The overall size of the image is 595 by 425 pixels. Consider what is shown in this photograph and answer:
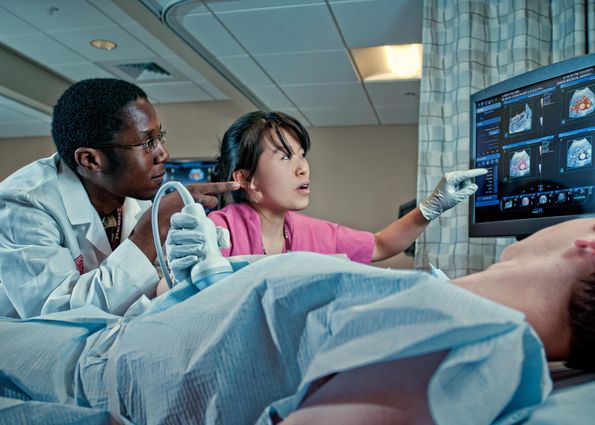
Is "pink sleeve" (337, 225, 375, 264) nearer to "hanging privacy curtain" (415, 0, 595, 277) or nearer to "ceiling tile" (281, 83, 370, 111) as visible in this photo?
"hanging privacy curtain" (415, 0, 595, 277)

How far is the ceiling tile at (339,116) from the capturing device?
5.65 meters

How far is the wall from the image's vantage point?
5.97 meters

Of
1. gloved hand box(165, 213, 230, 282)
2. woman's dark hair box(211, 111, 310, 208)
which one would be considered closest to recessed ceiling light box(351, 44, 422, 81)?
woman's dark hair box(211, 111, 310, 208)

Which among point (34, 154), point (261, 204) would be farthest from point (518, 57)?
point (34, 154)

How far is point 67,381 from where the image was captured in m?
0.75

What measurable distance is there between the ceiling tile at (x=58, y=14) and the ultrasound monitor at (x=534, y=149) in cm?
293

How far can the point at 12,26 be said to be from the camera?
3.92 metres

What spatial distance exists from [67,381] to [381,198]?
539 centimetres

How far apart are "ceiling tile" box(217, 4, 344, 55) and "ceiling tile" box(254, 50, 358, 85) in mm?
122

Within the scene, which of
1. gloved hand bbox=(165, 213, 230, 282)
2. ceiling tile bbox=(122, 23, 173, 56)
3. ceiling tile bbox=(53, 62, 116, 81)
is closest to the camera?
gloved hand bbox=(165, 213, 230, 282)

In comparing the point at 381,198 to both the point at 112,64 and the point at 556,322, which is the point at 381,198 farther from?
the point at 556,322

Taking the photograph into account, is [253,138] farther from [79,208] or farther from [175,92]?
[175,92]

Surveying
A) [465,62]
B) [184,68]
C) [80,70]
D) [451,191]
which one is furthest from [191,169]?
[451,191]

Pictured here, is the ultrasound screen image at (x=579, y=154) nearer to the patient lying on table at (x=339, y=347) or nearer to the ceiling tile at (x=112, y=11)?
the patient lying on table at (x=339, y=347)
